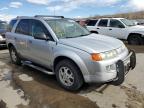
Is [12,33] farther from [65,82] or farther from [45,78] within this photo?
[65,82]

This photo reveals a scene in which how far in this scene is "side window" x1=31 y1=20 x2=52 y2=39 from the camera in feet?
18.3

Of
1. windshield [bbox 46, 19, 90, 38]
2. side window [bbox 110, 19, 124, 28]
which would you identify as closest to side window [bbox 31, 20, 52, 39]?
windshield [bbox 46, 19, 90, 38]

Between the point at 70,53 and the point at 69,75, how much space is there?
55 centimetres

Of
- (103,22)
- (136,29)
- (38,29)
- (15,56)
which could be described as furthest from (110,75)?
(103,22)

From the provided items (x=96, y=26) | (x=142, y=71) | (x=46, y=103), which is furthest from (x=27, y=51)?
(x=96, y=26)

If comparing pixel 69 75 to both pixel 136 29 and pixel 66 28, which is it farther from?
pixel 136 29

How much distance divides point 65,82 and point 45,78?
1.11 meters

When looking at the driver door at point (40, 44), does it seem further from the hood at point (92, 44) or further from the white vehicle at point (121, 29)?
the white vehicle at point (121, 29)

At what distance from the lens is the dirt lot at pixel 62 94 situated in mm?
4453

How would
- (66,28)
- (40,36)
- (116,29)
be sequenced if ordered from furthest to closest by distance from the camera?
(116,29)
(66,28)
(40,36)

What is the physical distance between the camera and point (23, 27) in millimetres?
6785

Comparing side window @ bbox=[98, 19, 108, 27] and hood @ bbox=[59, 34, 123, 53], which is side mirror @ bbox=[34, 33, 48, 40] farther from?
side window @ bbox=[98, 19, 108, 27]

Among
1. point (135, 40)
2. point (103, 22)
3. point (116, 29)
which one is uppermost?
point (103, 22)

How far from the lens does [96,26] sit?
1382 cm
